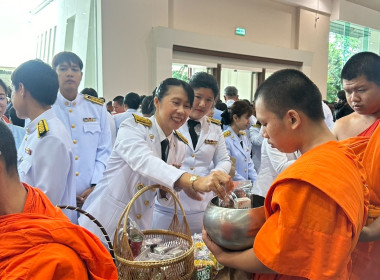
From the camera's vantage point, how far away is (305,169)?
0.87 m

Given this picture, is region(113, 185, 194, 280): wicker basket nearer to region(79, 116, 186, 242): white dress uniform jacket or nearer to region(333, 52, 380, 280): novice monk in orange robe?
region(79, 116, 186, 242): white dress uniform jacket

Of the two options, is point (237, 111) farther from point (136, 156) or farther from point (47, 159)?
point (47, 159)

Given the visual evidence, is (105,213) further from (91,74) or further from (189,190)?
(91,74)

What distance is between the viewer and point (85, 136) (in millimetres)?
2445

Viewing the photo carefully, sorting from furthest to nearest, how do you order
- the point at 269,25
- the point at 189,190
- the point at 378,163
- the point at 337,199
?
the point at 269,25, the point at 189,190, the point at 378,163, the point at 337,199

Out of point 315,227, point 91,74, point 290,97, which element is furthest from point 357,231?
point 91,74

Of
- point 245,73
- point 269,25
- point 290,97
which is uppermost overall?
point 269,25

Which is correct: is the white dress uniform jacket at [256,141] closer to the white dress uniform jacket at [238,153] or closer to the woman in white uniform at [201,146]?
the white dress uniform jacket at [238,153]

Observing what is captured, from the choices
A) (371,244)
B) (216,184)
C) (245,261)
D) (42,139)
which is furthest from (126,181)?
(371,244)

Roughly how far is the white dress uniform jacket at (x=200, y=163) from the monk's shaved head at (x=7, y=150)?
1159 mm

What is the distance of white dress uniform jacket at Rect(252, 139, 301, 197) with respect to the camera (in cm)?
220

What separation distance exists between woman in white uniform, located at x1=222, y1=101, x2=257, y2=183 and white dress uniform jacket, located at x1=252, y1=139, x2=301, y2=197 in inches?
18.8

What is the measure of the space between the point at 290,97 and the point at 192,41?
6.59 metres

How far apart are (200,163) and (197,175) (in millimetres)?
844
